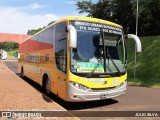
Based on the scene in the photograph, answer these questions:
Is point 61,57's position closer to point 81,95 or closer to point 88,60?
point 88,60

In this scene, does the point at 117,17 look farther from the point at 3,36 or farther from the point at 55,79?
the point at 3,36

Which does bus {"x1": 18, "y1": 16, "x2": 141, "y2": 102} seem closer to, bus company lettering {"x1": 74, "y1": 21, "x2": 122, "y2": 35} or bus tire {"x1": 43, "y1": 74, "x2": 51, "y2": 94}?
bus company lettering {"x1": 74, "y1": 21, "x2": 122, "y2": 35}

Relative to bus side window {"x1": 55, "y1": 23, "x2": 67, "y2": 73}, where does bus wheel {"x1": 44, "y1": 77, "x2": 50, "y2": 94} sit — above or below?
below

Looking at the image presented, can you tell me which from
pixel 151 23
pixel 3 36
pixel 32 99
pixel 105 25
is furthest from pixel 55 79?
pixel 3 36

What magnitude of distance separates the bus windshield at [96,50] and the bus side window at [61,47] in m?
0.55

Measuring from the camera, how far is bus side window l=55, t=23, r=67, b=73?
10865mm

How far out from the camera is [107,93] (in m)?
10.7

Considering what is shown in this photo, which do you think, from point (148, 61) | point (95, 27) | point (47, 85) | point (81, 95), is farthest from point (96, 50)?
point (148, 61)

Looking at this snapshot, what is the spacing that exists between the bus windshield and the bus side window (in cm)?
55

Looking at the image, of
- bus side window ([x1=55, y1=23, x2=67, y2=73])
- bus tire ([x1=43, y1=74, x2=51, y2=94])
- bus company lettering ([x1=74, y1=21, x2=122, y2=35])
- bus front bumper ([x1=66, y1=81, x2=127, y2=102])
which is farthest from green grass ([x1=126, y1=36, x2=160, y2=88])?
bus front bumper ([x1=66, y1=81, x2=127, y2=102])

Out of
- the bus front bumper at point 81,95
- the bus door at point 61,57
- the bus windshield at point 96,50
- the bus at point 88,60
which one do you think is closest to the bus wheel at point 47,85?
the bus at point 88,60

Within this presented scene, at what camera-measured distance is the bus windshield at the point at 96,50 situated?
34.1 ft

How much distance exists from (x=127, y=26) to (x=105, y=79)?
3224 centimetres

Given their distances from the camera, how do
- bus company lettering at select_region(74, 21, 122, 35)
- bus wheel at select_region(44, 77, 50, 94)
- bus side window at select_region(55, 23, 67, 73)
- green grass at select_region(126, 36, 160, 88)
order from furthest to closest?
green grass at select_region(126, 36, 160, 88) → bus wheel at select_region(44, 77, 50, 94) → bus side window at select_region(55, 23, 67, 73) → bus company lettering at select_region(74, 21, 122, 35)
